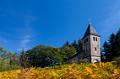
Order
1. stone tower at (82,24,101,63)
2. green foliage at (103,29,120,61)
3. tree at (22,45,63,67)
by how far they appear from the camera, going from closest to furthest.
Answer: green foliage at (103,29,120,61) → stone tower at (82,24,101,63) → tree at (22,45,63,67)

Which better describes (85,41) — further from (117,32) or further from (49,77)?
(49,77)

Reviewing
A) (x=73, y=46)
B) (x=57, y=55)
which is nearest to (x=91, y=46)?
(x=57, y=55)

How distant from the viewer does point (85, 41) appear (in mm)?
84500

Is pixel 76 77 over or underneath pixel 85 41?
underneath

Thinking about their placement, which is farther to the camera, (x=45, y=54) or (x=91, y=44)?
(x=45, y=54)

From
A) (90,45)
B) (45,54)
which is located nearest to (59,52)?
(45,54)

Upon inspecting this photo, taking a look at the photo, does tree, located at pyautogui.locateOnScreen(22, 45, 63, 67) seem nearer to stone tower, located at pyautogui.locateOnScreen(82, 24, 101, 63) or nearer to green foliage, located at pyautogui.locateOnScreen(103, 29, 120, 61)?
stone tower, located at pyautogui.locateOnScreen(82, 24, 101, 63)

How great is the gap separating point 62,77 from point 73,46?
288 ft

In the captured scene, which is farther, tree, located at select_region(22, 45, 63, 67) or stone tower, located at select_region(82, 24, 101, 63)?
tree, located at select_region(22, 45, 63, 67)

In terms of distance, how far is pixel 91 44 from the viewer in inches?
3182

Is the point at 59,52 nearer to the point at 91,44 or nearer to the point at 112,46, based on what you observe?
the point at 91,44

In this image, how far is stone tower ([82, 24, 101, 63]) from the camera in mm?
78500

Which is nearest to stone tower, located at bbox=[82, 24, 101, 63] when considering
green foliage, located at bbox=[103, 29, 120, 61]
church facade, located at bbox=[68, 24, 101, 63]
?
church facade, located at bbox=[68, 24, 101, 63]

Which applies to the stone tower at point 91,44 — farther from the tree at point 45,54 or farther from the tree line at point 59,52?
the tree at point 45,54
